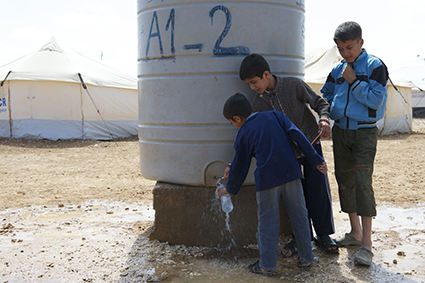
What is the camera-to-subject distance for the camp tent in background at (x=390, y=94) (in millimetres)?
13286

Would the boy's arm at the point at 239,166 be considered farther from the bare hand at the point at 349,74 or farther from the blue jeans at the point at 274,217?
the bare hand at the point at 349,74

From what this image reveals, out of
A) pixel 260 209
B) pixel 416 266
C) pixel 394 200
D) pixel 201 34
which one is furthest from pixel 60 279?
pixel 394 200

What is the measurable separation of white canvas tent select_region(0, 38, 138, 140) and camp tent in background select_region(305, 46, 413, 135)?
6.36 metres

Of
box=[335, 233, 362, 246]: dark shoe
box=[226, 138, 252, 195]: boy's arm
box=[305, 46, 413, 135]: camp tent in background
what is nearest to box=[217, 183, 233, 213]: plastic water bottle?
box=[226, 138, 252, 195]: boy's arm

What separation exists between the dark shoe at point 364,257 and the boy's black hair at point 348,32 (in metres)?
1.49

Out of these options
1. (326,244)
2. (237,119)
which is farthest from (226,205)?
(326,244)

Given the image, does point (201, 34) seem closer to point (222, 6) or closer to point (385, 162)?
point (222, 6)

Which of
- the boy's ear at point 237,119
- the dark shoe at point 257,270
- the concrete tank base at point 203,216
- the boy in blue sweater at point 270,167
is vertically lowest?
the dark shoe at point 257,270

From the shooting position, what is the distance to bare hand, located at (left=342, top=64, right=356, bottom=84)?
2955 millimetres

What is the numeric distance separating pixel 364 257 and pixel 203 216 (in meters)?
1.21

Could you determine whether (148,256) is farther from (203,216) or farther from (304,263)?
(304,263)

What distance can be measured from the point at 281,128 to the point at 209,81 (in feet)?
2.34

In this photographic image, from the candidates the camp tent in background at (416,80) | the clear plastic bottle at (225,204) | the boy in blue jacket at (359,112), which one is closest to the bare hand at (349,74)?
the boy in blue jacket at (359,112)

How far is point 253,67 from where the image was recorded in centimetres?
280
